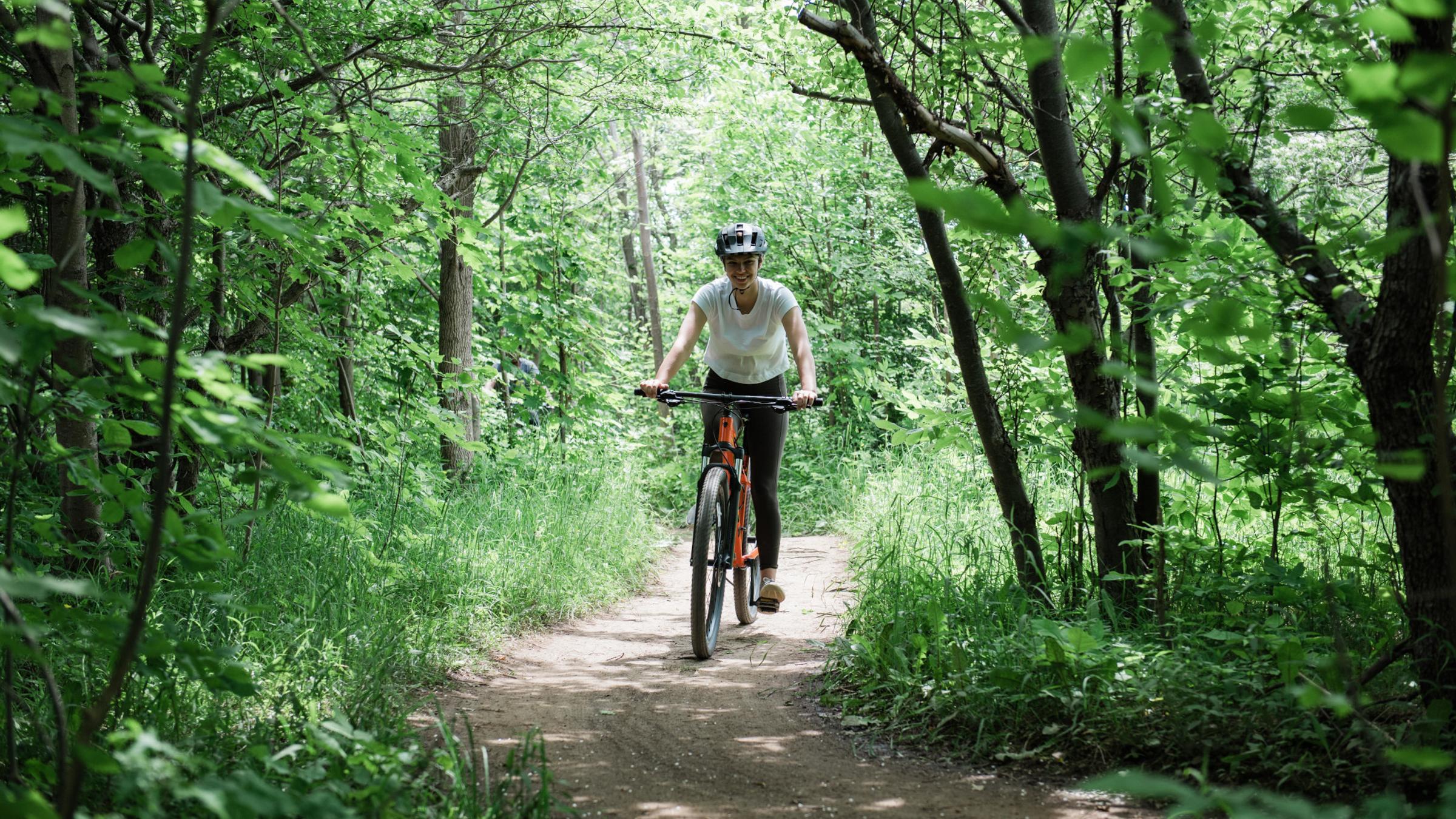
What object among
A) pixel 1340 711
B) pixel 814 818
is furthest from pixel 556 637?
pixel 1340 711

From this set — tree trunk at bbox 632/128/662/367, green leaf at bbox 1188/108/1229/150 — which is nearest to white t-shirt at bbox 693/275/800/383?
green leaf at bbox 1188/108/1229/150

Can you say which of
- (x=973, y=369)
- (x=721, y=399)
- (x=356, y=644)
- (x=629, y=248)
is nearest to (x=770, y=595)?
(x=721, y=399)

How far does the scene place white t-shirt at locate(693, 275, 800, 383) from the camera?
5160mm

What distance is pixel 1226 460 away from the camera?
377 centimetres

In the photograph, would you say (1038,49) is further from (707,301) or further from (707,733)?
(707,301)

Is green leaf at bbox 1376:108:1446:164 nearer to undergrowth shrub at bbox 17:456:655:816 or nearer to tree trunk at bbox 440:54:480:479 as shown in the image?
undergrowth shrub at bbox 17:456:655:816

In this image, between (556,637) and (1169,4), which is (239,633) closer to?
(556,637)

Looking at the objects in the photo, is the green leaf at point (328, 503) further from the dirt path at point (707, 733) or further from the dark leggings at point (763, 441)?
the dark leggings at point (763, 441)

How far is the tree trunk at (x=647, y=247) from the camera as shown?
15.8m

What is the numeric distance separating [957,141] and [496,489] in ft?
14.1

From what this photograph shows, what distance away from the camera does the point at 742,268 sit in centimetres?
505

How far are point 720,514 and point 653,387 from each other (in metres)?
0.70

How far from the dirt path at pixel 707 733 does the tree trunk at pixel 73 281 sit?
1588 millimetres

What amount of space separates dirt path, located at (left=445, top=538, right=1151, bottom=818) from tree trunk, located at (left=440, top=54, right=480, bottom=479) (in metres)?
2.75
